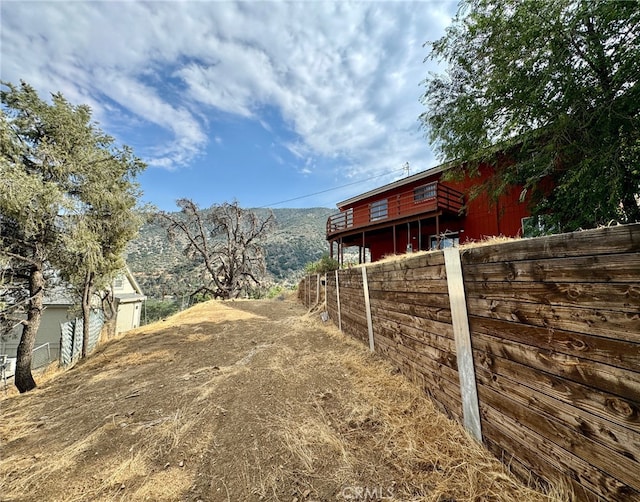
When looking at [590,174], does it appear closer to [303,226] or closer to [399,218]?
[399,218]

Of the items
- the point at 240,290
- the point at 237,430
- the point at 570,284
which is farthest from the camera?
the point at 240,290

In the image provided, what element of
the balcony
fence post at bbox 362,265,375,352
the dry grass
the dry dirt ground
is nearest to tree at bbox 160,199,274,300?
the balcony

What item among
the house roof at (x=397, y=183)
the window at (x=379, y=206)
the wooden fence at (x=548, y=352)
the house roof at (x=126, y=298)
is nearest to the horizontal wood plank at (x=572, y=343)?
the wooden fence at (x=548, y=352)

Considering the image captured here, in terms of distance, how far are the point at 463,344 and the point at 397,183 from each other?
42.6ft

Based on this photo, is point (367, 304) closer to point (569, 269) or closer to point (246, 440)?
point (246, 440)

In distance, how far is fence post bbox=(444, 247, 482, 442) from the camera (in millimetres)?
2123

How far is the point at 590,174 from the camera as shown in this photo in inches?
241

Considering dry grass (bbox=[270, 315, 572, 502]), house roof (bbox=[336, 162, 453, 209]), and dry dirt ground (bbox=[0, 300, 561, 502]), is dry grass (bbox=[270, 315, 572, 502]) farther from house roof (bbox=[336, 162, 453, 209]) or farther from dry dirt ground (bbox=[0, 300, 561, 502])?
house roof (bbox=[336, 162, 453, 209])

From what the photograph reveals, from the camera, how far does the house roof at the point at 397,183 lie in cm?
1216

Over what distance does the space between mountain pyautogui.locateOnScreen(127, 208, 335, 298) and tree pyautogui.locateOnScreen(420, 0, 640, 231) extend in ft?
37.8

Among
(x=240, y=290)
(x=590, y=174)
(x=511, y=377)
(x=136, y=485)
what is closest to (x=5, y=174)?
(x=136, y=485)

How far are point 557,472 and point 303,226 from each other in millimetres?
66861

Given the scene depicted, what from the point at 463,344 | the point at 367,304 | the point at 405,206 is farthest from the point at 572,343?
the point at 405,206

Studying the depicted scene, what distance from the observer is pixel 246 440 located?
2590 mm
